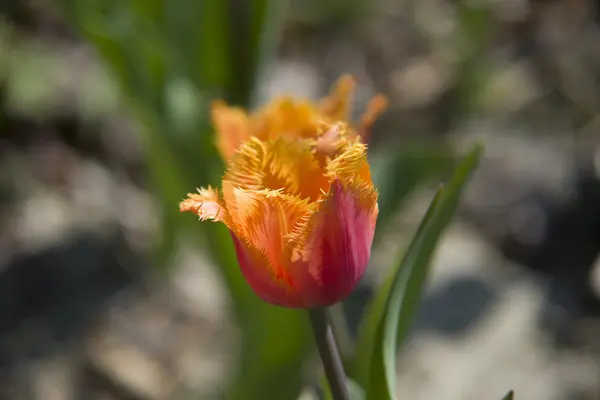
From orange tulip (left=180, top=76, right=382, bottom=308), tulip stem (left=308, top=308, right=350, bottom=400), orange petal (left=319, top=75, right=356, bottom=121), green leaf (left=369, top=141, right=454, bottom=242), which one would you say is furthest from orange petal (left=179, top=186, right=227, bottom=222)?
green leaf (left=369, top=141, right=454, bottom=242)

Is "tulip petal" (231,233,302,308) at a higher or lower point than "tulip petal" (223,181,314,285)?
lower

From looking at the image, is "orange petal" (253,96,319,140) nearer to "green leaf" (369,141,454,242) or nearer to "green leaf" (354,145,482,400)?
"green leaf" (354,145,482,400)

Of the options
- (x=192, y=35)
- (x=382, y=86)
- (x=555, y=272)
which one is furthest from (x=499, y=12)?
(x=192, y=35)

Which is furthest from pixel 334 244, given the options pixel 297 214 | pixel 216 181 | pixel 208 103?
pixel 208 103

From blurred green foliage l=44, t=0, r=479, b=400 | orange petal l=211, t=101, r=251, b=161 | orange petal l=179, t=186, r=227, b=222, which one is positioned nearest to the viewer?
orange petal l=179, t=186, r=227, b=222

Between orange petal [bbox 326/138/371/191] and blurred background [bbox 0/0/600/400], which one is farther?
blurred background [bbox 0/0/600/400]

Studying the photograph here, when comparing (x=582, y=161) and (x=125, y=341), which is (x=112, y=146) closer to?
(x=125, y=341)

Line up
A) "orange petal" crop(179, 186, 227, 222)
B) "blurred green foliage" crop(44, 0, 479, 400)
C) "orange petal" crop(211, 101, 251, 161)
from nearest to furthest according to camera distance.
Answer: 1. "orange petal" crop(179, 186, 227, 222)
2. "orange petal" crop(211, 101, 251, 161)
3. "blurred green foliage" crop(44, 0, 479, 400)

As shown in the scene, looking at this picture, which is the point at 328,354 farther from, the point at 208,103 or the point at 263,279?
the point at 208,103
